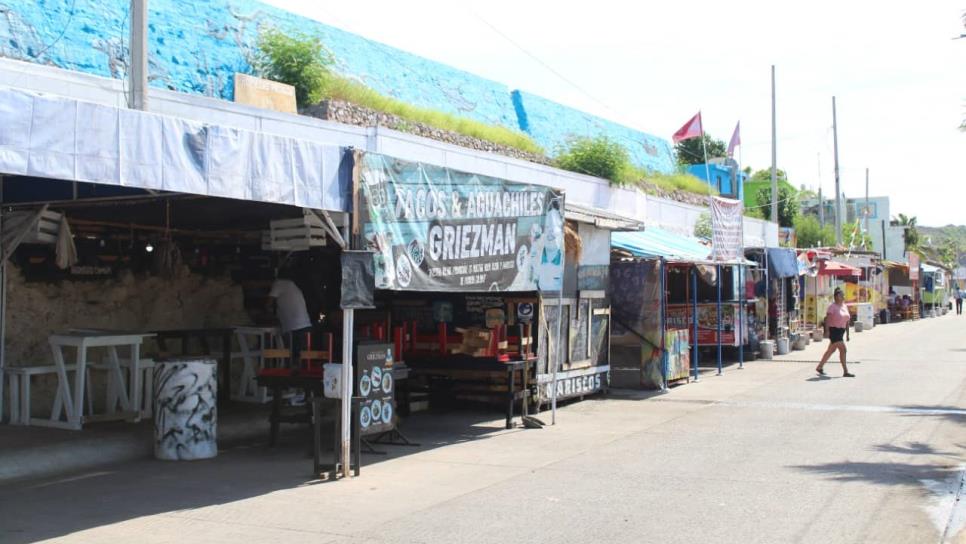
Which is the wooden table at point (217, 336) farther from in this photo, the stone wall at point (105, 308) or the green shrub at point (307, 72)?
the green shrub at point (307, 72)

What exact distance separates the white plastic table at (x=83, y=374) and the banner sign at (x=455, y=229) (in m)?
4.00

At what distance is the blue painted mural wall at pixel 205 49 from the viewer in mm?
13914

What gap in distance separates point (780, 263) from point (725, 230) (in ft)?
20.1

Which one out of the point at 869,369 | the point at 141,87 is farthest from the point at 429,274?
the point at 869,369

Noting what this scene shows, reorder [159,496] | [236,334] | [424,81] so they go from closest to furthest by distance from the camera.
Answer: [159,496] → [236,334] → [424,81]

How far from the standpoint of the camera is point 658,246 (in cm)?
1914

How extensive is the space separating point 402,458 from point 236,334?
479cm

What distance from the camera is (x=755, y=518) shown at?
7.64 meters

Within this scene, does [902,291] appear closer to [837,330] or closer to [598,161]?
[598,161]

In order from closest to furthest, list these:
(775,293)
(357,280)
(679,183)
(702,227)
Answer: (357,280)
(775,293)
(702,227)
(679,183)

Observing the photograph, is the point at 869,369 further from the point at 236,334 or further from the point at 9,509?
the point at 9,509

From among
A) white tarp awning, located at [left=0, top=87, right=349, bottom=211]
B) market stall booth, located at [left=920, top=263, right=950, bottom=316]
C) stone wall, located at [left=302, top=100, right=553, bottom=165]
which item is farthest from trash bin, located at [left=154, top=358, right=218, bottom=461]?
market stall booth, located at [left=920, top=263, right=950, bottom=316]

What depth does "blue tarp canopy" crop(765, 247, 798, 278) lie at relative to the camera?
80.6ft

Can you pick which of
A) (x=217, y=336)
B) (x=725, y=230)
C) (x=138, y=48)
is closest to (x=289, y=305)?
(x=217, y=336)
